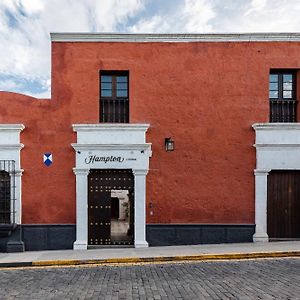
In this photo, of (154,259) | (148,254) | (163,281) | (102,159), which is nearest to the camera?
(163,281)

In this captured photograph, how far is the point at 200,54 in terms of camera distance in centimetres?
1008

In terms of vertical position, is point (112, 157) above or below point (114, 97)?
below

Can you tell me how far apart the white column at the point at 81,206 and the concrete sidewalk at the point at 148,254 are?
1.58 ft

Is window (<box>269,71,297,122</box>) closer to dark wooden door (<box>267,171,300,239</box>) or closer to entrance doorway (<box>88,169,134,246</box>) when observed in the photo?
dark wooden door (<box>267,171,300,239</box>)

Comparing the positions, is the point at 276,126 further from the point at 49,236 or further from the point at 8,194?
the point at 8,194

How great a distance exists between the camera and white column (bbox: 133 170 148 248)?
9766 millimetres

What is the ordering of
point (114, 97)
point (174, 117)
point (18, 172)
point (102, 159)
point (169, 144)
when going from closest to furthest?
1. point (18, 172)
2. point (102, 159)
3. point (169, 144)
4. point (174, 117)
5. point (114, 97)

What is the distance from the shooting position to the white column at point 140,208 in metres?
9.77

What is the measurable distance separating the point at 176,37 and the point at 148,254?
269 inches

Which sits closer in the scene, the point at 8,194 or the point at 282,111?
the point at 8,194

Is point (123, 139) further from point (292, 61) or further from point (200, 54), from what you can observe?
point (292, 61)

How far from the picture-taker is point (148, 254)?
8602 millimetres

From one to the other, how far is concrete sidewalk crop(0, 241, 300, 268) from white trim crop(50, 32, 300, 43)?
664 cm

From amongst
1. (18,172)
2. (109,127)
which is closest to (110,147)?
(109,127)
